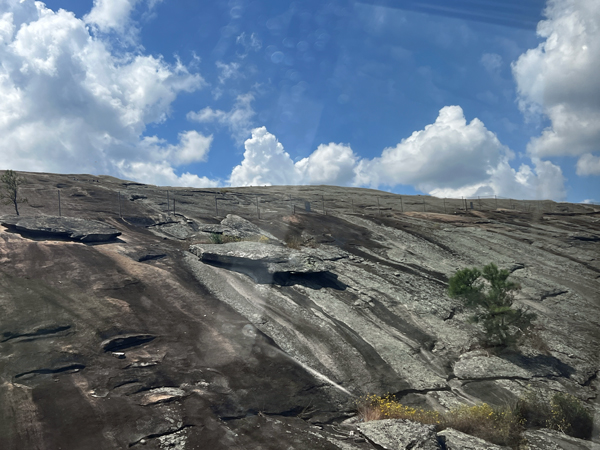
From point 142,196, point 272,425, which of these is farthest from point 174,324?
point 142,196

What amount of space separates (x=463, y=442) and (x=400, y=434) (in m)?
1.63

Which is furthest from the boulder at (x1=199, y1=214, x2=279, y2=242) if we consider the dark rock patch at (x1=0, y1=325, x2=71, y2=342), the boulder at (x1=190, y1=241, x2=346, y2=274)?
the dark rock patch at (x1=0, y1=325, x2=71, y2=342)

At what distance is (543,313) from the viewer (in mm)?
20281

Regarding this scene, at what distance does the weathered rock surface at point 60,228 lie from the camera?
19.5m

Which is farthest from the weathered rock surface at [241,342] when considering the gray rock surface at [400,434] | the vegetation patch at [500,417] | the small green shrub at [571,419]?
the small green shrub at [571,419]

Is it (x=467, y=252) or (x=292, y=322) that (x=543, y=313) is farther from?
(x=292, y=322)

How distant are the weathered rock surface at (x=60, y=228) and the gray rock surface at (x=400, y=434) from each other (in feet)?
58.9

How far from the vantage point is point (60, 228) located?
2017cm

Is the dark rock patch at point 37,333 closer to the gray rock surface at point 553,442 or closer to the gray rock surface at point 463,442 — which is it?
the gray rock surface at point 463,442

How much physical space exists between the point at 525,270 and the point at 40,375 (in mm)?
29418

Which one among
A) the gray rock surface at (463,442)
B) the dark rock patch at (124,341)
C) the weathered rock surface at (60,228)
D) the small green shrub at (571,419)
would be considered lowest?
the small green shrub at (571,419)

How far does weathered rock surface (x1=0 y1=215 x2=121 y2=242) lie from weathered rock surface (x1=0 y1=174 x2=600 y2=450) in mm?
398

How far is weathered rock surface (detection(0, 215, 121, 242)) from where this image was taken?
19.5 metres

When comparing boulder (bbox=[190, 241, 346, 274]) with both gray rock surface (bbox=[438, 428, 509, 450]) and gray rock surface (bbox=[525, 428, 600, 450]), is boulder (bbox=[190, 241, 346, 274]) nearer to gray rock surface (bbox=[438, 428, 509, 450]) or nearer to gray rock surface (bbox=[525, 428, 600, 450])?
gray rock surface (bbox=[438, 428, 509, 450])
